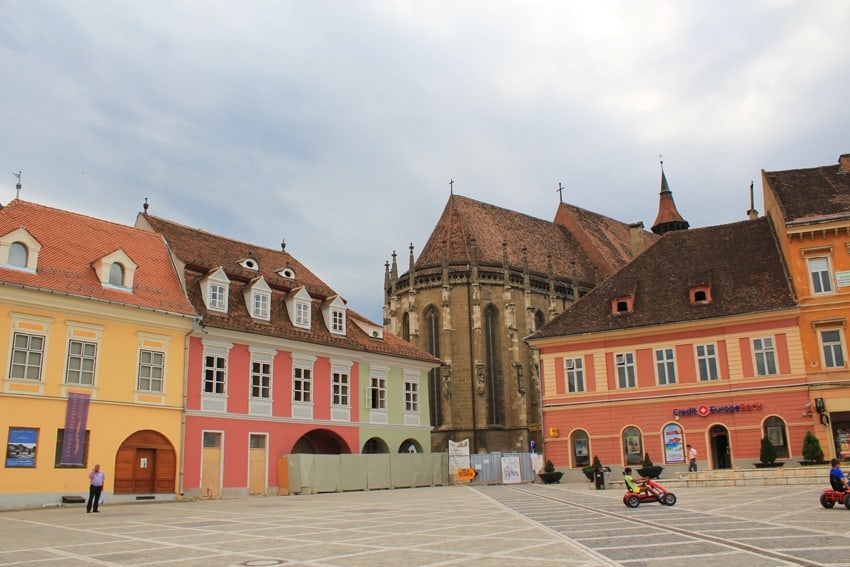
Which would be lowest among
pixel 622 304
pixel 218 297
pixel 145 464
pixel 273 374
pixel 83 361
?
pixel 145 464

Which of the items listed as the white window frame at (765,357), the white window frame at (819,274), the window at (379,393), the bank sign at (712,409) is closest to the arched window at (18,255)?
the window at (379,393)

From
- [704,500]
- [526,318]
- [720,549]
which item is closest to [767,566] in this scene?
[720,549]

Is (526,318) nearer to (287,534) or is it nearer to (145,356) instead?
(145,356)

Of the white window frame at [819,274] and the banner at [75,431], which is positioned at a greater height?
the white window frame at [819,274]

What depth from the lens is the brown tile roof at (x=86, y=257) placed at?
26.8 metres

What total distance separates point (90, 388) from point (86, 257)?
205 inches

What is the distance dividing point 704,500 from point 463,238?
130 ft

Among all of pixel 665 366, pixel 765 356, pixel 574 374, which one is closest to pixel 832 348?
pixel 765 356

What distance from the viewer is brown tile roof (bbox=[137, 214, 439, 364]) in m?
32.2

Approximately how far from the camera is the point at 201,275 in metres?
32.8

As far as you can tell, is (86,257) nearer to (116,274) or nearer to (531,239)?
(116,274)

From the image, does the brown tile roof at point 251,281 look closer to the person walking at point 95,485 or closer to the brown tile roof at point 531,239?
the person walking at point 95,485

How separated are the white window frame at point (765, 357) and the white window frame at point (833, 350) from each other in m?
1.84

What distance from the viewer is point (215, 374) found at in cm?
3102
